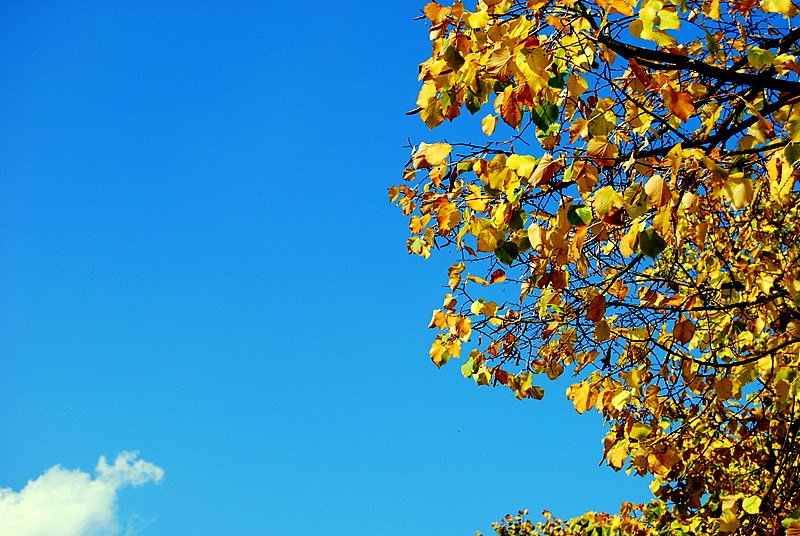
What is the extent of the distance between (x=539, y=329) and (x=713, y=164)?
2.17 meters

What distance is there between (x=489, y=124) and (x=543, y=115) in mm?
550

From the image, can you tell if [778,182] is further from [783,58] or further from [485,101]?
[485,101]

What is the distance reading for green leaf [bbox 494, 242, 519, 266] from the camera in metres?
3.79

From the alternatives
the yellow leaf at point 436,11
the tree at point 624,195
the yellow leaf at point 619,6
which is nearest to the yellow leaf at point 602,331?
the tree at point 624,195

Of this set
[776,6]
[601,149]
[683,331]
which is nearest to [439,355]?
[683,331]

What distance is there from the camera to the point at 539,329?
488cm

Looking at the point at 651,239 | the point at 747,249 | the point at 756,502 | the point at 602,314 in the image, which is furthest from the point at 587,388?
the point at 747,249

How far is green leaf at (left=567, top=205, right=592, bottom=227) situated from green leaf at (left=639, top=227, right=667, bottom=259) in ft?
1.07

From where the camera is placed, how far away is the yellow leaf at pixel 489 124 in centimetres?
396

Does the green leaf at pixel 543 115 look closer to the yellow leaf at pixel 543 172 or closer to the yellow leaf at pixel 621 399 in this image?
the yellow leaf at pixel 543 172

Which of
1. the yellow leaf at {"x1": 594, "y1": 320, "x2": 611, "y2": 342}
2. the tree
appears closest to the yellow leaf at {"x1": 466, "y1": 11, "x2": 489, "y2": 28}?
the tree

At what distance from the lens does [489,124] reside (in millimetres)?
3988

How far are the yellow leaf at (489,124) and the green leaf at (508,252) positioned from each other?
2.19 ft

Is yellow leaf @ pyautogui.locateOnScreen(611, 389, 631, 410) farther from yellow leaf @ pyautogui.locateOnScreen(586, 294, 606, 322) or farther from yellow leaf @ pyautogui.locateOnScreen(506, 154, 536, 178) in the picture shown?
yellow leaf @ pyautogui.locateOnScreen(506, 154, 536, 178)
